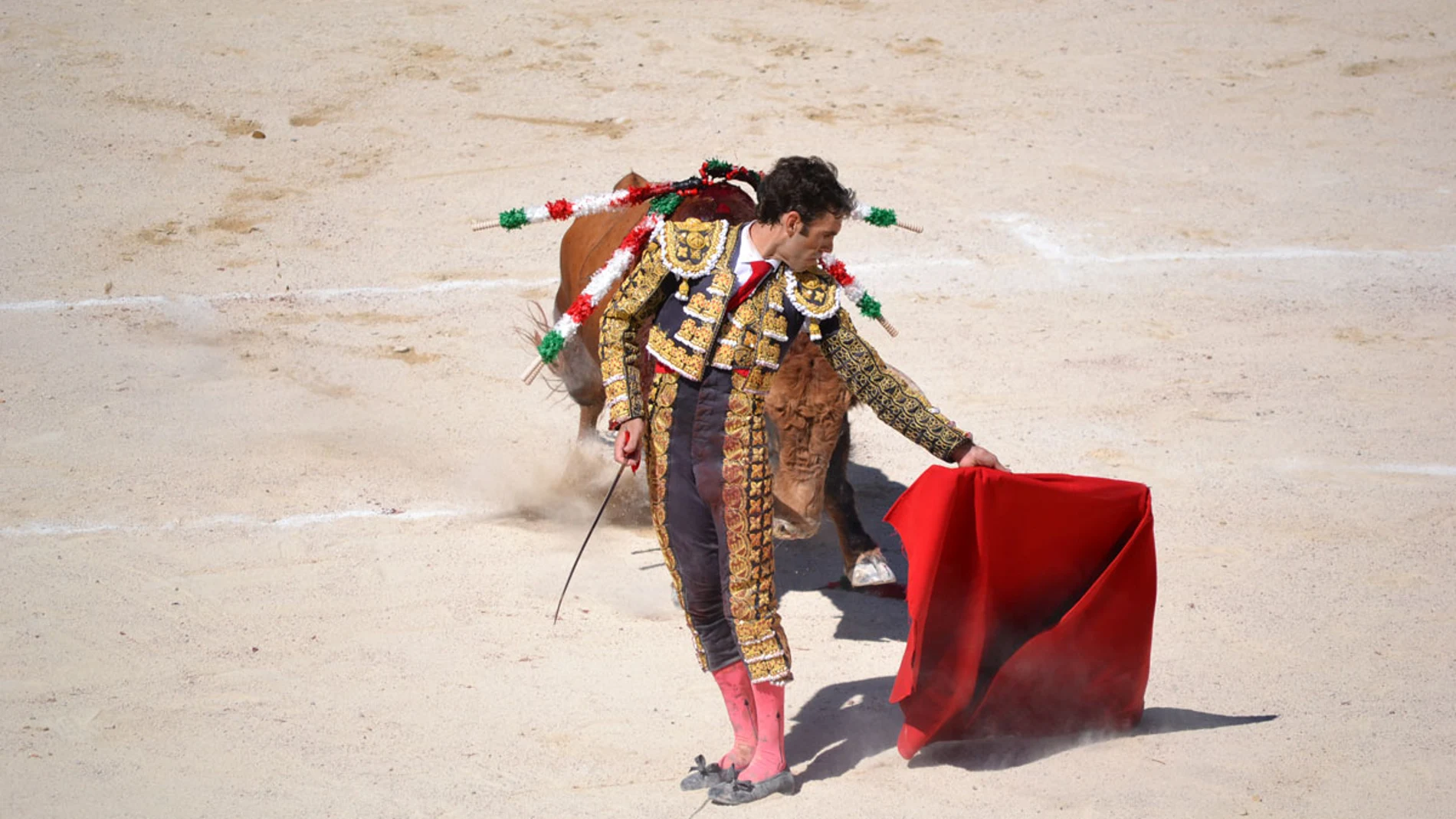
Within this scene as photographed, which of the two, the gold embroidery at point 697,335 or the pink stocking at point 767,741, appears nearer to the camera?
the gold embroidery at point 697,335

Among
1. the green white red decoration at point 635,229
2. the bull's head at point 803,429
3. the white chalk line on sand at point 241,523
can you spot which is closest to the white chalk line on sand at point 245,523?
the white chalk line on sand at point 241,523

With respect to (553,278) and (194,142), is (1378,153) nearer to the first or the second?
(553,278)

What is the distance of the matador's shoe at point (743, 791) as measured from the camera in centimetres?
429

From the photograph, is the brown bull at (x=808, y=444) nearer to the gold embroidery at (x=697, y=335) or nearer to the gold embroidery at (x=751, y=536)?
the gold embroidery at (x=697, y=335)

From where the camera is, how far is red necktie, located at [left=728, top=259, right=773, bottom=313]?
13.3ft

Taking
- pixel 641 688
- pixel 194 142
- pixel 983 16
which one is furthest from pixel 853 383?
pixel 983 16

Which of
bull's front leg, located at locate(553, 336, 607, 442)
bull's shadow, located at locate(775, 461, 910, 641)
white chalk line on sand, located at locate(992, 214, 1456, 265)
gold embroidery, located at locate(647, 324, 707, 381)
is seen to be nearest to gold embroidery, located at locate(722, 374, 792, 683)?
gold embroidery, located at locate(647, 324, 707, 381)

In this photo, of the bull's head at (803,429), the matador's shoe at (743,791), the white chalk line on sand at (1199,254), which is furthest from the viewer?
the white chalk line on sand at (1199,254)

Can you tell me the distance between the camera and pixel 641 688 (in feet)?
16.7

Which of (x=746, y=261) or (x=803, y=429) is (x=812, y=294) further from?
(x=803, y=429)

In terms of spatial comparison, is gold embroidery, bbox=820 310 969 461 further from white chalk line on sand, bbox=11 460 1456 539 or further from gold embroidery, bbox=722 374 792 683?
white chalk line on sand, bbox=11 460 1456 539

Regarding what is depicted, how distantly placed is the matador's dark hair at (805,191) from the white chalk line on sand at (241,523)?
2.93m

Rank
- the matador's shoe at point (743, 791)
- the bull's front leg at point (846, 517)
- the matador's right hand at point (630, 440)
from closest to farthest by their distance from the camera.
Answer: the matador's right hand at point (630, 440), the matador's shoe at point (743, 791), the bull's front leg at point (846, 517)

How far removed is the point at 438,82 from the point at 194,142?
1.86 metres
